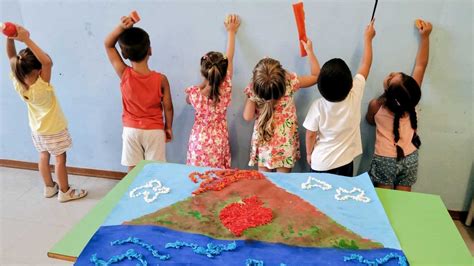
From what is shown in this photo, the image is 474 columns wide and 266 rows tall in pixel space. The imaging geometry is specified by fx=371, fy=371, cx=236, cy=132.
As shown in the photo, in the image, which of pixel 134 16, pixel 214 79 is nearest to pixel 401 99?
pixel 214 79

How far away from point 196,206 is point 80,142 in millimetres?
1719

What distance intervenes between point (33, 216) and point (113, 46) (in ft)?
4.16

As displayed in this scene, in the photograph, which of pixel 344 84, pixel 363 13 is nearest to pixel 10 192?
pixel 344 84

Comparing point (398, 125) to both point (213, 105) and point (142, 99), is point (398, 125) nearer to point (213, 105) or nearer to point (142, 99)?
point (213, 105)

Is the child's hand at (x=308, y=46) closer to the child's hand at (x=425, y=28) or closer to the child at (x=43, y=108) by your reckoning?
the child's hand at (x=425, y=28)

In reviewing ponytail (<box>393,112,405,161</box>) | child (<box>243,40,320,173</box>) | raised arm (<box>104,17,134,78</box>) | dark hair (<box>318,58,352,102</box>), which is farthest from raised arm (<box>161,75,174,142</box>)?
ponytail (<box>393,112,405,161</box>)

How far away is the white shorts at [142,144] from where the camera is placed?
2.37 meters

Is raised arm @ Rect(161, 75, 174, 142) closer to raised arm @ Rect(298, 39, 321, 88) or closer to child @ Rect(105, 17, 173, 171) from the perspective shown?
child @ Rect(105, 17, 173, 171)

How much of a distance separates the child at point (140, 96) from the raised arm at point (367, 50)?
118 centimetres

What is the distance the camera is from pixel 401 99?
6.63ft

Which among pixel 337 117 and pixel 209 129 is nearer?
pixel 337 117

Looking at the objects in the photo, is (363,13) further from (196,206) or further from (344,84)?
(196,206)

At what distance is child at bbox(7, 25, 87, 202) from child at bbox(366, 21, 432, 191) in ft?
6.73

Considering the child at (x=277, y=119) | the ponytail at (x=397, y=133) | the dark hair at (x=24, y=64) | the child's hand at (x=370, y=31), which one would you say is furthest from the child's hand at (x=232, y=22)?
the dark hair at (x=24, y=64)
